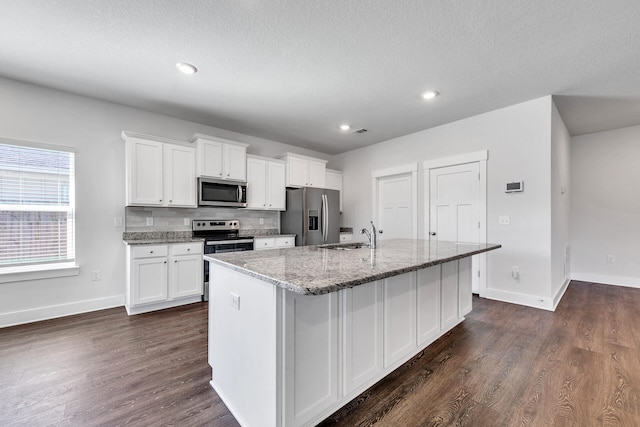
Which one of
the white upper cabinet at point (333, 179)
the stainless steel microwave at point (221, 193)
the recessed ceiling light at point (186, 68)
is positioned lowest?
the stainless steel microwave at point (221, 193)

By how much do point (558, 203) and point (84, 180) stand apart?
6115 millimetres

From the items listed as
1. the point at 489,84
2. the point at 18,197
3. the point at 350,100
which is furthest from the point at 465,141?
the point at 18,197

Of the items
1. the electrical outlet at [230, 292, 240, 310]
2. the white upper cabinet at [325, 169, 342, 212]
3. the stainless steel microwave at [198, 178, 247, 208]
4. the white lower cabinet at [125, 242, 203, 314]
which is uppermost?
the white upper cabinet at [325, 169, 342, 212]

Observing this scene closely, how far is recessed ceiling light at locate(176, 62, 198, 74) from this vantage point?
2506 mm

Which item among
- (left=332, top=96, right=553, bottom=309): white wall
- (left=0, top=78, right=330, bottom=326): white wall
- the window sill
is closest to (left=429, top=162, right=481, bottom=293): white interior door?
(left=332, top=96, right=553, bottom=309): white wall

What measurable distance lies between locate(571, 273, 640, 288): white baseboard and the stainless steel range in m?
5.73

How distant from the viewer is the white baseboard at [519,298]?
10.7 feet

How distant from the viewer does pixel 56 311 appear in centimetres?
304

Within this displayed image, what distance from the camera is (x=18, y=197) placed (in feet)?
9.50

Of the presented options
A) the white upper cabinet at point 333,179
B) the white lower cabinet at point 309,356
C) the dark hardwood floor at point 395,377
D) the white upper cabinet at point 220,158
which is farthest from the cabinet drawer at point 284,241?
the white lower cabinet at point 309,356

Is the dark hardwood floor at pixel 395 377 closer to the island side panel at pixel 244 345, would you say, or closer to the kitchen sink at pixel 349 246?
the island side panel at pixel 244 345

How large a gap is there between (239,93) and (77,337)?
294 cm

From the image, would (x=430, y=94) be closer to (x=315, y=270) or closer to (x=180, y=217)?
(x=315, y=270)

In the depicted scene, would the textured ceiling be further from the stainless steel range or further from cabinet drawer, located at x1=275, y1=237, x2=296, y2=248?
cabinet drawer, located at x1=275, y1=237, x2=296, y2=248
